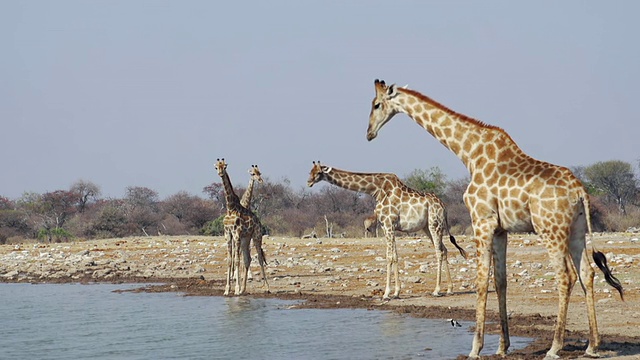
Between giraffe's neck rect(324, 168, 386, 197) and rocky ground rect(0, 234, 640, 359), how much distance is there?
6.64 ft

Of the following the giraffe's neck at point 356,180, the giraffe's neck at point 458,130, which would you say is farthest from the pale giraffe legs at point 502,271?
the giraffe's neck at point 356,180

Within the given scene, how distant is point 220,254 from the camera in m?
29.2

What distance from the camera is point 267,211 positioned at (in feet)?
175

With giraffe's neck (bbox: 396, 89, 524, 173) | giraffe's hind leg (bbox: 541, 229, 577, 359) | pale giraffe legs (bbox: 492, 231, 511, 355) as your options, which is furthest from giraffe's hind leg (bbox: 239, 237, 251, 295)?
giraffe's hind leg (bbox: 541, 229, 577, 359)

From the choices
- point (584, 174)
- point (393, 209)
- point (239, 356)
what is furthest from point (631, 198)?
point (239, 356)

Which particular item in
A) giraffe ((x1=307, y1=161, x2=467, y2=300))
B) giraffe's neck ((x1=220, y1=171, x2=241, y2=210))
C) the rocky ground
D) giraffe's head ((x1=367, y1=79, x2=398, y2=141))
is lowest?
the rocky ground

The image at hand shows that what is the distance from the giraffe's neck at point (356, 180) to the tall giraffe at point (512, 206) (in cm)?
667

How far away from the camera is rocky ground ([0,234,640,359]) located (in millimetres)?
13000

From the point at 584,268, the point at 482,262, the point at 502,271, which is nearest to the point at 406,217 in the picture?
the point at 502,271

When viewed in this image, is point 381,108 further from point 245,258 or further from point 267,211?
point 267,211

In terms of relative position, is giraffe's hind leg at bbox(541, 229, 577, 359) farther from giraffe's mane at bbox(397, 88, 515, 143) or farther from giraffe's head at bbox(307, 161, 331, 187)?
giraffe's head at bbox(307, 161, 331, 187)

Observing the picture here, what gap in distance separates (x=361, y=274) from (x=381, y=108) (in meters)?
10.2

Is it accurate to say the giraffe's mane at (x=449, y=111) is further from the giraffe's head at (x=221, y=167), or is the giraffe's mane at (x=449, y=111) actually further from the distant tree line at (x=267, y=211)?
the distant tree line at (x=267, y=211)

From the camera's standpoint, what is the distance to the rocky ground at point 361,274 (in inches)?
512
